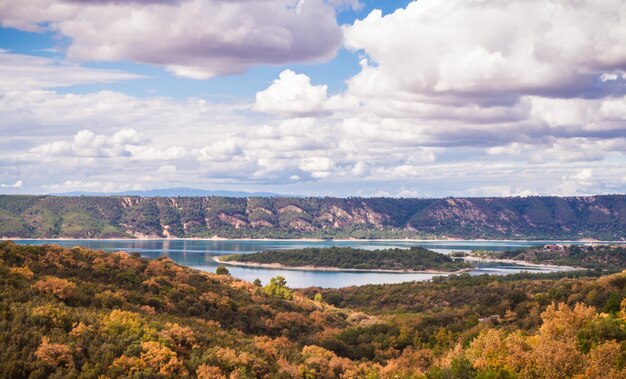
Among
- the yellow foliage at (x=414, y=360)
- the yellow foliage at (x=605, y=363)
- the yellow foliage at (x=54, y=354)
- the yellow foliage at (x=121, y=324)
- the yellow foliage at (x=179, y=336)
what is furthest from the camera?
the yellow foliage at (x=414, y=360)

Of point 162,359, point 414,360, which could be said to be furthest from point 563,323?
point 162,359

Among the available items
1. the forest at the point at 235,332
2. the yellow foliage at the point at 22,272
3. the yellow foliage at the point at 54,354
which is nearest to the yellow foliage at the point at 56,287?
the forest at the point at 235,332

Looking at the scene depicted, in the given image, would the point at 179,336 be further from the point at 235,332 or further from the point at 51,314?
the point at 235,332

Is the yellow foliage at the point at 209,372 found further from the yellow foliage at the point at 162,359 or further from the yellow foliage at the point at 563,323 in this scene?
the yellow foliage at the point at 563,323

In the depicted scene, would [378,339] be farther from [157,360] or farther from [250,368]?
[157,360]

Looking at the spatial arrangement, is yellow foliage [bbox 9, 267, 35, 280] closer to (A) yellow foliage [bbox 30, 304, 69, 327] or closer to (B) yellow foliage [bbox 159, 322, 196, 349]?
(A) yellow foliage [bbox 30, 304, 69, 327]

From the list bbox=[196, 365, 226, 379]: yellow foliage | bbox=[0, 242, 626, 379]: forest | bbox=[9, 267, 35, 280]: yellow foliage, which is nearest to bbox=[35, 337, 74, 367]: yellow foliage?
bbox=[0, 242, 626, 379]: forest

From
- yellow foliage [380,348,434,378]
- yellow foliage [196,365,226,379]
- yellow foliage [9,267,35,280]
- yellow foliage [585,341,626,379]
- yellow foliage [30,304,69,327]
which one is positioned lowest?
yellow foliage [380,348,434,378]

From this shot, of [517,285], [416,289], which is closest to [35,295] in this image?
[517,285]

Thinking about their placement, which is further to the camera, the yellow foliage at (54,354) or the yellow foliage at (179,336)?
the yellow foliage at (179,336)
